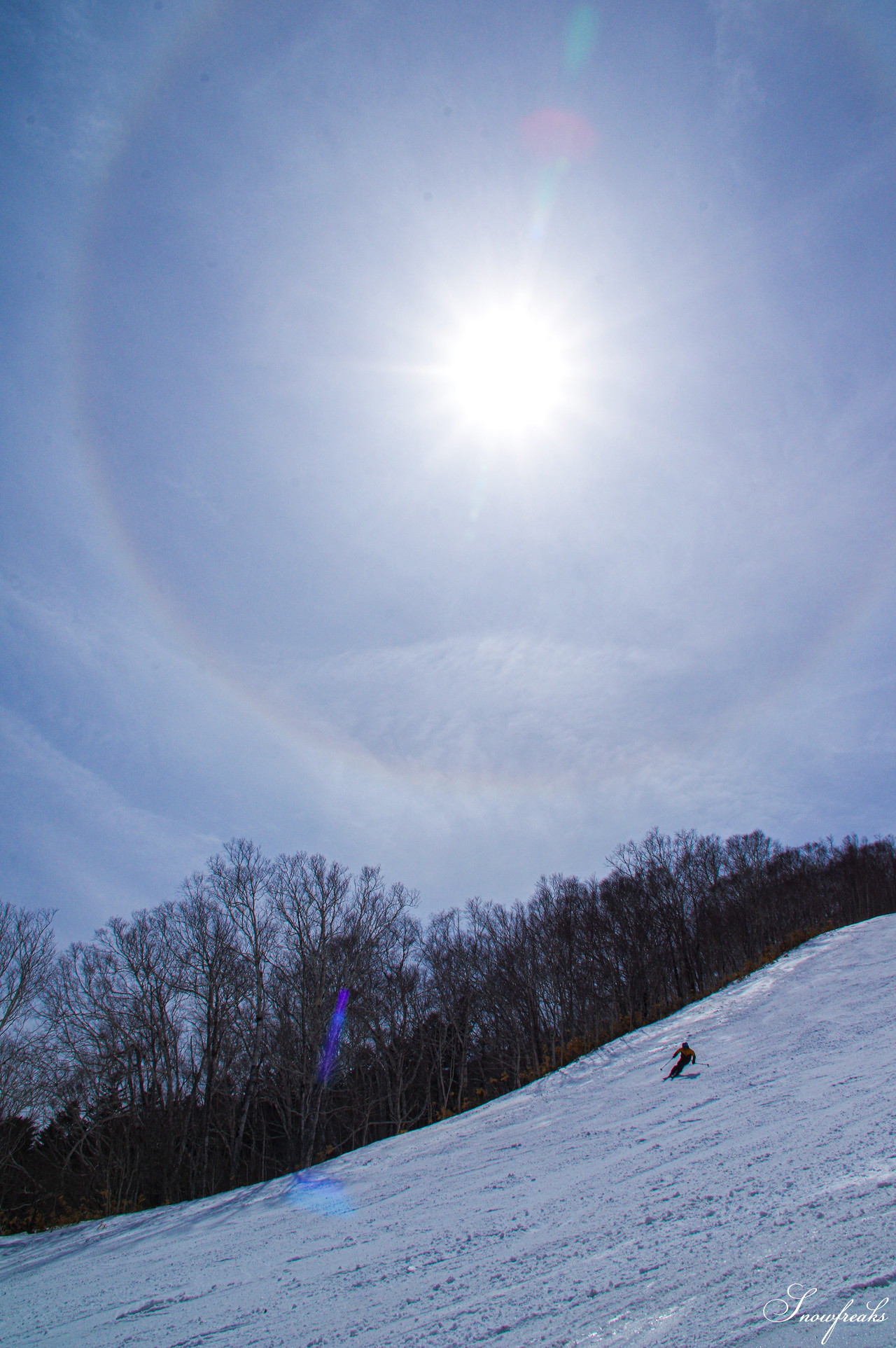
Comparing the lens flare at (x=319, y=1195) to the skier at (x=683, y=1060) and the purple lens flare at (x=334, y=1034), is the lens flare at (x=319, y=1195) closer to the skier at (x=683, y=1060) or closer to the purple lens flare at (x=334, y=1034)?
the skier at (x=683, y=1060)

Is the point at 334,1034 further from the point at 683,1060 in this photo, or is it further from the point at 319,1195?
the point at 683,1060

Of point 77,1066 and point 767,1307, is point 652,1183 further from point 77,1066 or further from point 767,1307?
point 77,1066

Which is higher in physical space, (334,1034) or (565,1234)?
(334,1034)
